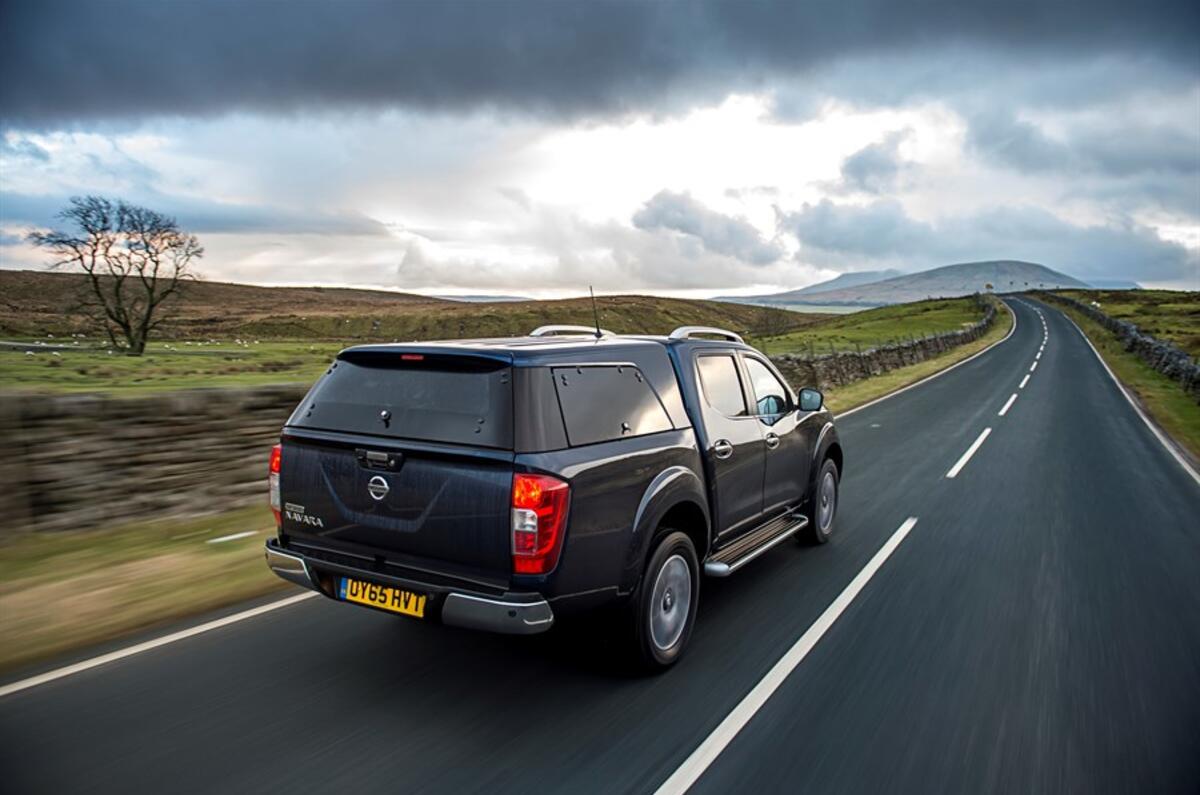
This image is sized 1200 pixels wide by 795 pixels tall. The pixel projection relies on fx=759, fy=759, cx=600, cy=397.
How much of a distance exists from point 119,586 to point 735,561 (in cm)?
451

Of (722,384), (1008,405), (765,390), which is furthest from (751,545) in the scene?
(1008,405)

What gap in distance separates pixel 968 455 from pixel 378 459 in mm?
10500

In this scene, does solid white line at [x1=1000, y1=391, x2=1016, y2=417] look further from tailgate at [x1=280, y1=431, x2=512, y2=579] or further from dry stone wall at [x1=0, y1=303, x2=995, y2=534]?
tailgate at [x1=280, y1=431, x2=512, y2=579]

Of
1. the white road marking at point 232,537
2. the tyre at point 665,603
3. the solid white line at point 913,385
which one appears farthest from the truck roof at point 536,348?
the solid white line at point 913,385

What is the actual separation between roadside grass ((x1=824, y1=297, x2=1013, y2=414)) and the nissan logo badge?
15376 millimetres

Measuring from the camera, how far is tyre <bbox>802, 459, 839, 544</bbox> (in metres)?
6.76

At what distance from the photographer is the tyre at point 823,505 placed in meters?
6.76

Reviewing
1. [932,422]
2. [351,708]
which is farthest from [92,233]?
[351,708]

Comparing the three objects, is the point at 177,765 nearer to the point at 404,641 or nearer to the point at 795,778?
the point at 404,641

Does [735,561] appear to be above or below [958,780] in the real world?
above

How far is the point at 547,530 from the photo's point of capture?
→ 3.61 m

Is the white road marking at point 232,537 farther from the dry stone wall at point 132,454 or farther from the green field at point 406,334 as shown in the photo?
the green field at point 406,334

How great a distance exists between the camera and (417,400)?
400cm

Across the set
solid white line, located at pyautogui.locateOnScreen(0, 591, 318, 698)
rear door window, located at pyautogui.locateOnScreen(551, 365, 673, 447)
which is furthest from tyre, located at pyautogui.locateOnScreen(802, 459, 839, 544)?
solid white line, located at pyautogui.locateOnScreen(0, 591, 318, 698)
